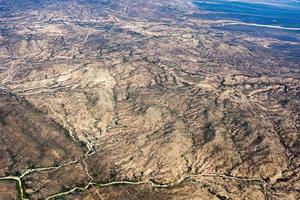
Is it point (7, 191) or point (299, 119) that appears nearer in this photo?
point (7, 191)

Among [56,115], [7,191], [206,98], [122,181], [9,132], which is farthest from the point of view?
[206,98]

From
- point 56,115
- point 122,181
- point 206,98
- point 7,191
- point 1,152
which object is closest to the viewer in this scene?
point 7,191

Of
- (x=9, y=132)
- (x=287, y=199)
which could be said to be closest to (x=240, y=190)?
(x=287, y=199)

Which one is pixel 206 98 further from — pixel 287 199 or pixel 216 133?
pixel 287 199

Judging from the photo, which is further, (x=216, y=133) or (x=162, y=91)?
(x=162, y=91)

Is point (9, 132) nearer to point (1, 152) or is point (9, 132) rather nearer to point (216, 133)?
point (1, 152)

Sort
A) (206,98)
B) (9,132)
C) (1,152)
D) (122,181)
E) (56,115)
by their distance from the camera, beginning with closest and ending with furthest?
1. (122,181)
2. (1,152)
3. (9,132)
4. (56,115)
5. (206,98)

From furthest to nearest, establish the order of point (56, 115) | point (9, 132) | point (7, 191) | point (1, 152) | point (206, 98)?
point (206, 98), point (56, 115), point (9, 132), point (1, 152), point (7, 191)

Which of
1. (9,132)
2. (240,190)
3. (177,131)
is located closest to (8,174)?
(9,132)
